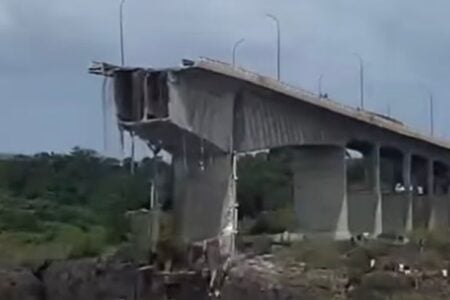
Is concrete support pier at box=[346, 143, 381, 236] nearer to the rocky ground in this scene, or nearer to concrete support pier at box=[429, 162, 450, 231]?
concrete support pier at box=[429, 162, 450, 231]

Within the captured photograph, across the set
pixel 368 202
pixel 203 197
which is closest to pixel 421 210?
pixel 368 202

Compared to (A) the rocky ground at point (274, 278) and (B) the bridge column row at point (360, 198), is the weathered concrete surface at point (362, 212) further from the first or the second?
(A) the rocky ground at point (274, 278)

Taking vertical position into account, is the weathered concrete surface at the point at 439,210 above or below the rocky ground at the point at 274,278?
above

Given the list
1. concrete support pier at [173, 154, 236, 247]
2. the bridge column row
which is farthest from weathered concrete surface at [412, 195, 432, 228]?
concrete support pier at [173, 154, 236, 247]

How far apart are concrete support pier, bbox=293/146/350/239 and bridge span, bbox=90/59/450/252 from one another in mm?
67

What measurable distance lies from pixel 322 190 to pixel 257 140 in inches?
293

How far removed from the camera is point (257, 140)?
8888 centimetres

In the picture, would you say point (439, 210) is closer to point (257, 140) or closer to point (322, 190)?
point (322, 190)

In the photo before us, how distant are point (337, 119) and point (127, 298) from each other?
23.7 m

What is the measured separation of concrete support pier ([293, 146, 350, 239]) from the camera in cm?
9362

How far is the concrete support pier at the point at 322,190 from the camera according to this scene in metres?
93.6

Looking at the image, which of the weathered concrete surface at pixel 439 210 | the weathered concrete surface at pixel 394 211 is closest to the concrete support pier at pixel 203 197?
the weathered concrete surface at pixel 394 211

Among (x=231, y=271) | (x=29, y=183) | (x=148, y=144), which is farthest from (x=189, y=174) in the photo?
(x=29, y=183)

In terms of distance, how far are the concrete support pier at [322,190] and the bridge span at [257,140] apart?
0.22 feet
